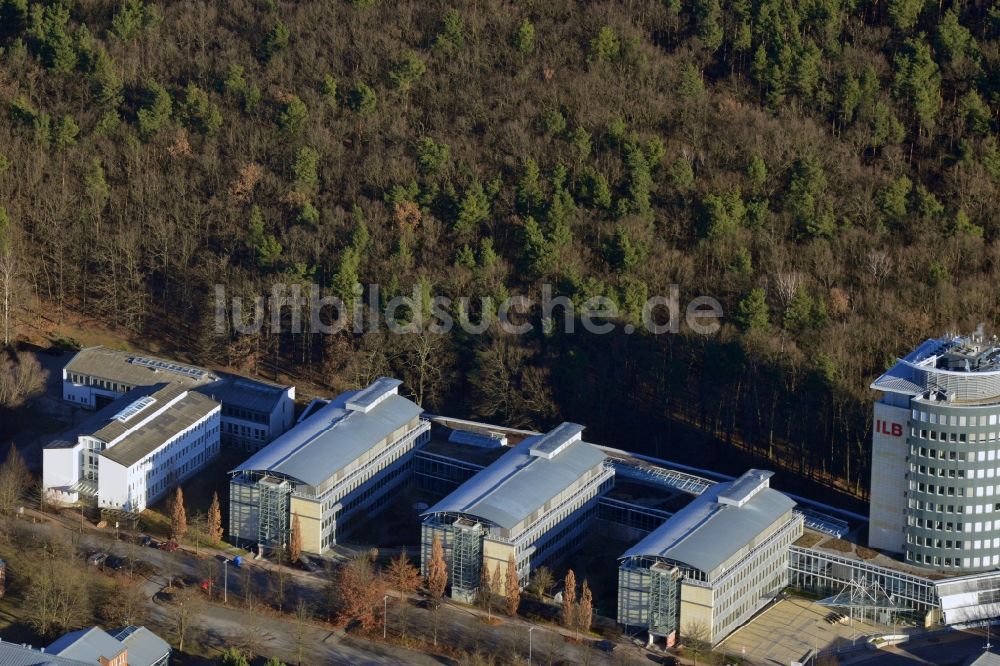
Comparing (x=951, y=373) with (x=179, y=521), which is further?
(x=179, y=521)

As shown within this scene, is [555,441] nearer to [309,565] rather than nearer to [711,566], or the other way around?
[711,566]

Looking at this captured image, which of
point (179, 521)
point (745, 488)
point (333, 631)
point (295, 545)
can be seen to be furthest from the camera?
point (179, 521)

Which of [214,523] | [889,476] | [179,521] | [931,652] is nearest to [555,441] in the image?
[889,476]

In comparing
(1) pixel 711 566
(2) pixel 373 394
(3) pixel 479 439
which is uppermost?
(2) pixel 373 394

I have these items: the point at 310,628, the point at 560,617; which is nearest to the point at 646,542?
the point at 560,617

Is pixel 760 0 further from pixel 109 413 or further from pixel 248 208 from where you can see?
pixel 109 413

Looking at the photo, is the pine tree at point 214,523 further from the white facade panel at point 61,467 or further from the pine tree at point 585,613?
the pine tree at point 585,613

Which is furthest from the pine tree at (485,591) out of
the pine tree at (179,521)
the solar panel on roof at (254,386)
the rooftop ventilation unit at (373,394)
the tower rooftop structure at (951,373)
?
the solar panel on roof at (254,386)
